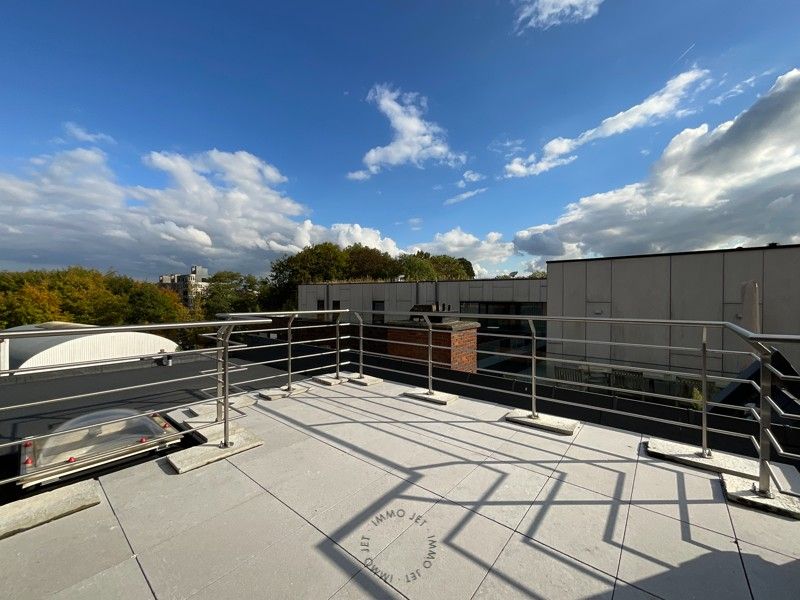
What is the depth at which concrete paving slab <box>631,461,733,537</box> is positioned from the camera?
1810 mm

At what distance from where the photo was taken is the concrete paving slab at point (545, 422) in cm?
296

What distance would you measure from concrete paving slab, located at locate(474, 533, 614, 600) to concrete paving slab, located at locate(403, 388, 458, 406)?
220cm

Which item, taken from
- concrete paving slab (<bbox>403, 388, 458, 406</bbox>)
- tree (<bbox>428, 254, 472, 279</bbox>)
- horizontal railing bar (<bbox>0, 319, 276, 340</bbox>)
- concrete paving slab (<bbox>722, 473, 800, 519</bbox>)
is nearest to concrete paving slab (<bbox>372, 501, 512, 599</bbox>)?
concrete paving slab (<bbox>722, 473, 800, 519</bbox>)

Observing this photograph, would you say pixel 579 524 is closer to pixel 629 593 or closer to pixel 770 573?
pixel 629 593

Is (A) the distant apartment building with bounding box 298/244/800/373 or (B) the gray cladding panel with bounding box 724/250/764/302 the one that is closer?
(A) the distant apartment building with bounding box 298/244/800/373

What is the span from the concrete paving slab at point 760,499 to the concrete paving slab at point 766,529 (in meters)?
0.03

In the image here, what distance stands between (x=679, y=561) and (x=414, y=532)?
3.95 feet

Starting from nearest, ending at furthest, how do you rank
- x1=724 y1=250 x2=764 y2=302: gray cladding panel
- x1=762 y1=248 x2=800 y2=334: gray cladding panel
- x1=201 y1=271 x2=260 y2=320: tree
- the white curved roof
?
x1=762 y1=248 x2=800 y2=334: gray cladding panel
x1=724 y1=250 x2=764 y2=302: gray cladding panel
the white curved roof
x1=201 y1=271 x2=260 y2=320: tree

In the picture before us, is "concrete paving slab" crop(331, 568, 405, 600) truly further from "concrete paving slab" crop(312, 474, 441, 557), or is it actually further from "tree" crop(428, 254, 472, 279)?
"tree" crop(428, 254, 472, 279)

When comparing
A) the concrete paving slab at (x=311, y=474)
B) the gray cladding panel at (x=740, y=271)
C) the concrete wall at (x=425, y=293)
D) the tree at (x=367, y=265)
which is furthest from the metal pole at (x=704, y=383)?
the tree at (x=367, y=265)

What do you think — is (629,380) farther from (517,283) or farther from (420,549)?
(420,549)

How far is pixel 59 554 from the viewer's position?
5.28 feet

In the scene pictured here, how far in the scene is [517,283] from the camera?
12961 mm

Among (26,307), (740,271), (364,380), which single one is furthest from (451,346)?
(26,307)
